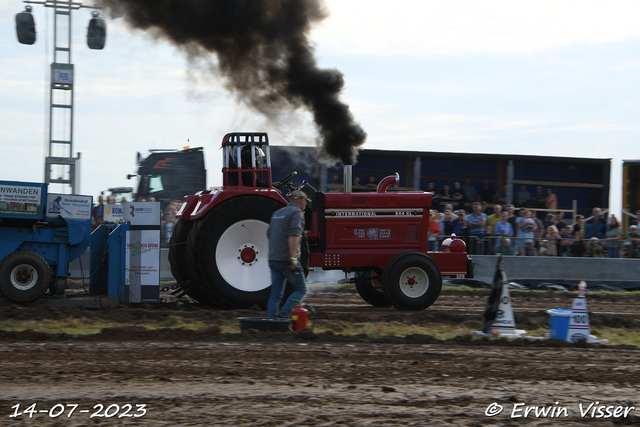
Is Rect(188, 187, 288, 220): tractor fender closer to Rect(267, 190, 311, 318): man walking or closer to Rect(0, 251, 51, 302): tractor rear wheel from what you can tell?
Rect(267, 190, 311, 318): man walking

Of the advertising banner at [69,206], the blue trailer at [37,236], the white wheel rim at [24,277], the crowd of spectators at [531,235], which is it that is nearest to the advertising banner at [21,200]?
the blue trailer at [37,236]

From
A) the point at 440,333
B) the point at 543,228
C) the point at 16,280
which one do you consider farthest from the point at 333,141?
the point at 543,228

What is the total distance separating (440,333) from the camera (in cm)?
723

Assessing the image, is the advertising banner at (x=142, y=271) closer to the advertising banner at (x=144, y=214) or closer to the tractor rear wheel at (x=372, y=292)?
the advertising banner at (x=144, y=214)

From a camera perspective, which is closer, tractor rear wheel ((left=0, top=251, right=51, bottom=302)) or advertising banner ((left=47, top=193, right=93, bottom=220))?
tractor rear wheel ((left=0, top=251, right=51, bottom=302))

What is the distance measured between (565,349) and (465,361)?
1.31m

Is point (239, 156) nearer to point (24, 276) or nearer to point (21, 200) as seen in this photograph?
point (21, 200)

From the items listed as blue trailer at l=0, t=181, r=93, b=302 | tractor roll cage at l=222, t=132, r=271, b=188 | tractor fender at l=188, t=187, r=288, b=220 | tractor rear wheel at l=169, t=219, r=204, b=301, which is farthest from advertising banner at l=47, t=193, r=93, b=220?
tractor roll cage at l=222, t=132, r=271, b=188

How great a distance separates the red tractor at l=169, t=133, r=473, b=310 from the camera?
8477 millimetres

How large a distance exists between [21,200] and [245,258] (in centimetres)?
296

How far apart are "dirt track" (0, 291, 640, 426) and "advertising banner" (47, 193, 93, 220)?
2.84 meters

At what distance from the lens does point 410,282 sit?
8.97 meters

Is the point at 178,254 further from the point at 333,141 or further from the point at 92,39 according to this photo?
the point at 92,39

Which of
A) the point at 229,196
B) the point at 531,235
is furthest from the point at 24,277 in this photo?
the point at 531,235
